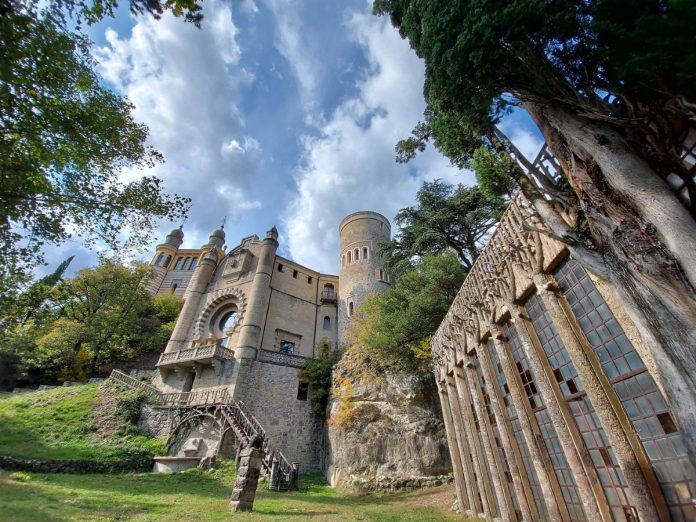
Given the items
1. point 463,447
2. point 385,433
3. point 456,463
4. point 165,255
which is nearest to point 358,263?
point 385,433

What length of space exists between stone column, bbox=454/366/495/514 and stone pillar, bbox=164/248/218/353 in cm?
2031

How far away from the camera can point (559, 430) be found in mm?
5762

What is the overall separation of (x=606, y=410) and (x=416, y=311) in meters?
9.97

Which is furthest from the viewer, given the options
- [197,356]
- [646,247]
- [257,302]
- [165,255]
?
[165,255]

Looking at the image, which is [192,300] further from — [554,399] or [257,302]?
[554,399]

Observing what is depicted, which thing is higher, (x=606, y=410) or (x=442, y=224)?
(x=442, y=224)

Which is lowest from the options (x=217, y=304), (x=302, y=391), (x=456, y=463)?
(x=456, y=463)

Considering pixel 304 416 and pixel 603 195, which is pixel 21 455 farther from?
pixel 603 195

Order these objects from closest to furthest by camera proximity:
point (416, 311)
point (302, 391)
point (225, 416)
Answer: point (416, 311) < point (225, 416) < point (302, 391)

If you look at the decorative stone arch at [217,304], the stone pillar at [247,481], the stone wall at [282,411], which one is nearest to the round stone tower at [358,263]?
the stone wall at [282,411]

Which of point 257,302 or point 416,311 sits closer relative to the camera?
point 416,311

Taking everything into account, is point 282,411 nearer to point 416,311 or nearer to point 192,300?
point 416,311

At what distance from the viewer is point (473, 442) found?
363 inches

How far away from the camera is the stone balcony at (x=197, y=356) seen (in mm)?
19781
